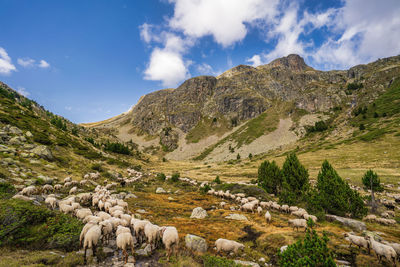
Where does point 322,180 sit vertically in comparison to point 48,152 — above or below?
below

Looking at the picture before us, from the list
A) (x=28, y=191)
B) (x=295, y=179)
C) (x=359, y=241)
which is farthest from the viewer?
(x=295, y=179)

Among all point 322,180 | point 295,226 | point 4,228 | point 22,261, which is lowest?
point 295,226

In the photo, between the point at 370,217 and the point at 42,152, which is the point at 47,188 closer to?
the point at 42,152

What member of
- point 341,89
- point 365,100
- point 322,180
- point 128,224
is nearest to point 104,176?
point 128,224

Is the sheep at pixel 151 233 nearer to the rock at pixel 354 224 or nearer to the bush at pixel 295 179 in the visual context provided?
the rock at pixel 354 224

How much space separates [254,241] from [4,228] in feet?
46.2

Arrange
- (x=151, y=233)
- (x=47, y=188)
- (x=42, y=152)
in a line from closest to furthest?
(x=151, y=233)
(x=47, y=188)
(x=42, y=152)

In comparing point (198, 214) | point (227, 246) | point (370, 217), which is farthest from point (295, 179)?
point (227, 246)

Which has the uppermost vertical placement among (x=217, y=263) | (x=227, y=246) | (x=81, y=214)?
(x=81, y=214)

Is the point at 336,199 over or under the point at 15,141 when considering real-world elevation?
under

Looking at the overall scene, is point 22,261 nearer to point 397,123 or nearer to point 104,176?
point 104,176

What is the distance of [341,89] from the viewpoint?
644 ft

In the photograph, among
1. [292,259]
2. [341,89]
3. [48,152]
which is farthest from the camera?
[341,89]

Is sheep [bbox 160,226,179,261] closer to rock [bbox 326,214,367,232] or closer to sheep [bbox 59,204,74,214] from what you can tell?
sheep [bbox 59,204,74,214]
